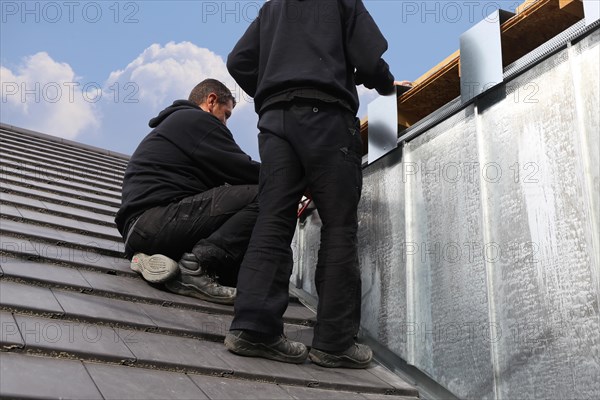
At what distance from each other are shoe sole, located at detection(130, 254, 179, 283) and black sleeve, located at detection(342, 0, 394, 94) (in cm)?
117

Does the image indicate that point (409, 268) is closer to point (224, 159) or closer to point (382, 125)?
point (382, 125)

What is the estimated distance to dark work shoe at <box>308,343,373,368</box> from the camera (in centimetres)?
224

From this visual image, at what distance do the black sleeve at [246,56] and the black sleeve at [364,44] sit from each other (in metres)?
0.43

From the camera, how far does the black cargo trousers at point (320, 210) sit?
86.1 inches

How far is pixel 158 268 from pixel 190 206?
31 cm

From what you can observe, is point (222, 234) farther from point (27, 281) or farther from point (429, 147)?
point (429, 147)

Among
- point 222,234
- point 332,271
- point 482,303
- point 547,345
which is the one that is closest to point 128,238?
point 222,234

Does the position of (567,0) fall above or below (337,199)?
above

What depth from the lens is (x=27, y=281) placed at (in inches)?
90.1

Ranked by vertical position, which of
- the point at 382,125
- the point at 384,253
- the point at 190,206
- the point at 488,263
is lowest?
the point at 488,263

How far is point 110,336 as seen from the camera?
1961 millimetres

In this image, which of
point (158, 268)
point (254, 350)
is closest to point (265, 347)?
point (254, 350)

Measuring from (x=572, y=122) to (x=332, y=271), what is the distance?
37.9 inches

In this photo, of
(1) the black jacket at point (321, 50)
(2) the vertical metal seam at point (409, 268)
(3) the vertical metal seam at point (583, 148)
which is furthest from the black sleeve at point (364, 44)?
(3) the vertical metal seam at point (583, 148)
